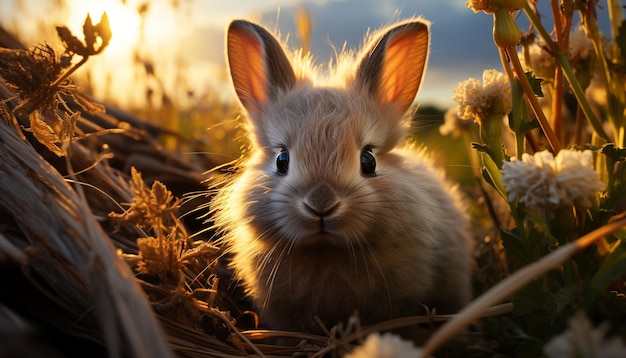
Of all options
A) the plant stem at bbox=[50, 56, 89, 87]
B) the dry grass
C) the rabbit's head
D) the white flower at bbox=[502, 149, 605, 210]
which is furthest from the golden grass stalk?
the white flower at bbox=[502, 149, 605, 210]

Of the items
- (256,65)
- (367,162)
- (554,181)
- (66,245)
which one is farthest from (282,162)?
(554,181)

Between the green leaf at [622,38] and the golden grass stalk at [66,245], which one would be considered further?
the green leaf at [622,38]

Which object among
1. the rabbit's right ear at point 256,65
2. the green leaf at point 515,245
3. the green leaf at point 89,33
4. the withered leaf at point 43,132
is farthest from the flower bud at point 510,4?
the withered leaf at point 43,132

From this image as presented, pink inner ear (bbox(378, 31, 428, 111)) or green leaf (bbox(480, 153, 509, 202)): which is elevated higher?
pink inner ear (bbox(378, 31, 428, 111))

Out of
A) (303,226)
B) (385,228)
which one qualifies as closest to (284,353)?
(303,226)

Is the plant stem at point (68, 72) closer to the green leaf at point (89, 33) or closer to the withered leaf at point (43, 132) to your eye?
the green leaf at point (89, 33)

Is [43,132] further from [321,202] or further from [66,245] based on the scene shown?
[321,202]

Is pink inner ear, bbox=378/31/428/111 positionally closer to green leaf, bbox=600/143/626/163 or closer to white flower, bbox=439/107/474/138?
white flower, bbox=439/107/474/138
